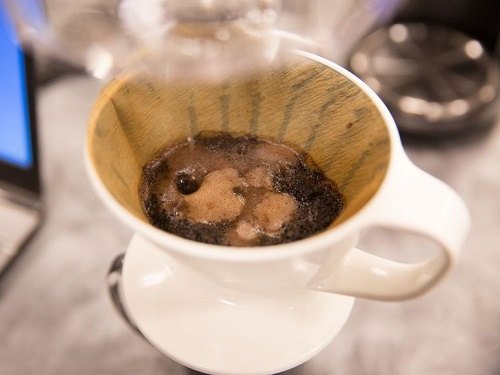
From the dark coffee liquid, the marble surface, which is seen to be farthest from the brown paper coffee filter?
the marble surface

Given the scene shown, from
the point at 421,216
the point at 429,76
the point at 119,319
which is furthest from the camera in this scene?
the point at 429,76

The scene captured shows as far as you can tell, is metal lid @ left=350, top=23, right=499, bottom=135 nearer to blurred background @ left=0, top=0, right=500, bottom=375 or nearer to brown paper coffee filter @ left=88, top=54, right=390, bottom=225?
blurred background @ left=0, top=0, right=500, bottom=375

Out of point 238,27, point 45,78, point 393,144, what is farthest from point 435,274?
point 45,78

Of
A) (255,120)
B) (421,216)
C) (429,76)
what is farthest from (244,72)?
(429,76)

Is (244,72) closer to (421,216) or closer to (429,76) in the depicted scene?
(421,216)

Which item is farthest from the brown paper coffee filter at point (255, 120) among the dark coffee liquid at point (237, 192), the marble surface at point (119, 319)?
the marble surface at point (119, 319)

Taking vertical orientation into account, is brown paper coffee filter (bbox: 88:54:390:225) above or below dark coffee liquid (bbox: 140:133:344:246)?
above

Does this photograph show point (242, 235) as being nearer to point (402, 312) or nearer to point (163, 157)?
point (163, 157)
